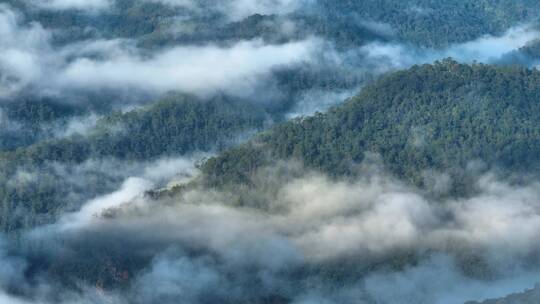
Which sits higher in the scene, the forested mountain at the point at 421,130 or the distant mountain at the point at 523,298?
the forested mountain at the point at 421,130

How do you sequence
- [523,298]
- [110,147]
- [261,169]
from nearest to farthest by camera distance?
1. [523,298]
2. [261,169]
3. [110,147]

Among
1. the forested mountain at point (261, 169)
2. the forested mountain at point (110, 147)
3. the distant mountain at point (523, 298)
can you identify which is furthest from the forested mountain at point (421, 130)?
the distant mountain at point (523, 298)

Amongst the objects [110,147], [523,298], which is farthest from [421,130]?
[110,147]

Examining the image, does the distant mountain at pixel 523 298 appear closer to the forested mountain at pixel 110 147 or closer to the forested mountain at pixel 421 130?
the forested mountain at pixel 421 130

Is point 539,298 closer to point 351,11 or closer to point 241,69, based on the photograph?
point 241,69

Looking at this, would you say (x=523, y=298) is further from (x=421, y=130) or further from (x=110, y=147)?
(x=110, y=147)

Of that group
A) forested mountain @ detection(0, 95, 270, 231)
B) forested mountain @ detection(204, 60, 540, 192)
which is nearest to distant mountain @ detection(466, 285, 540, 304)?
forested mountain @ detection(204, 60, 540, 192)

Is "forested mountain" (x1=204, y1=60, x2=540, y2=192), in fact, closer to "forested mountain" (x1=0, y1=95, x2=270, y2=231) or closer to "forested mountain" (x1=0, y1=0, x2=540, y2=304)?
"forested mountain" (x1=0, y1=0, x2=540, y2=304)

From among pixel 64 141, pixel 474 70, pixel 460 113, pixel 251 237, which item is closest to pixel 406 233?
pixel 251 237
